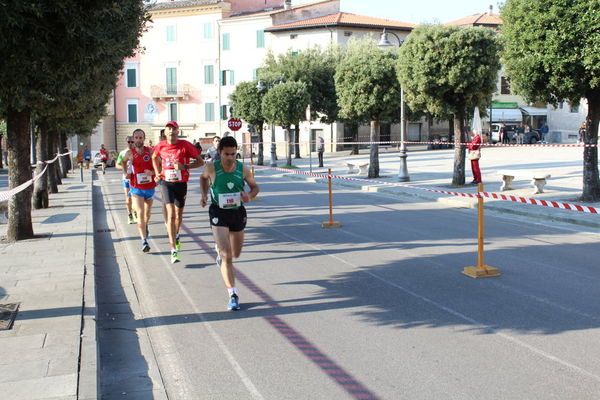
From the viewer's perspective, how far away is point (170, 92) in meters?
67.0

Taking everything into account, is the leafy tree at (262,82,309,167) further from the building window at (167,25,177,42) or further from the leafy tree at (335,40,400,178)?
the building window at (167,25,177,42)

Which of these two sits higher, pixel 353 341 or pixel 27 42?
pixel 27 42

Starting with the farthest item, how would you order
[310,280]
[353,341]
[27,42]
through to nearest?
1. [310,280]
2. [27,42]
3. [353,341]

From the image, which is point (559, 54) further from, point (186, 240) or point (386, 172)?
point (386, 172)

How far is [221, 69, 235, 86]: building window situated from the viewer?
6475 centimetres

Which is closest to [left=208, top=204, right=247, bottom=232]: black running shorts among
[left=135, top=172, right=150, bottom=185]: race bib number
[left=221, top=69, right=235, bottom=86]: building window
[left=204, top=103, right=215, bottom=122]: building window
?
[left=135, top=172, right=150, bottom=185]: race bib number

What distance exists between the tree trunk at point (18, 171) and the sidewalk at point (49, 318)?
31cm

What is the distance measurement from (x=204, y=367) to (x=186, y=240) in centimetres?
689

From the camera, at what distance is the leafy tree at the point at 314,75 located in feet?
152

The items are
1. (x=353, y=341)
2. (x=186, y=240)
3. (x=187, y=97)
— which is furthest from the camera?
(x=187, y=97)

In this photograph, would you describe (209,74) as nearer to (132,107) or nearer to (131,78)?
(131,78)

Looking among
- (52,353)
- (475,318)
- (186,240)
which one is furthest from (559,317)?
(186,240)

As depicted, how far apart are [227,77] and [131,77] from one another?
33.9ft

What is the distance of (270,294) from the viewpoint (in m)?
7.90
